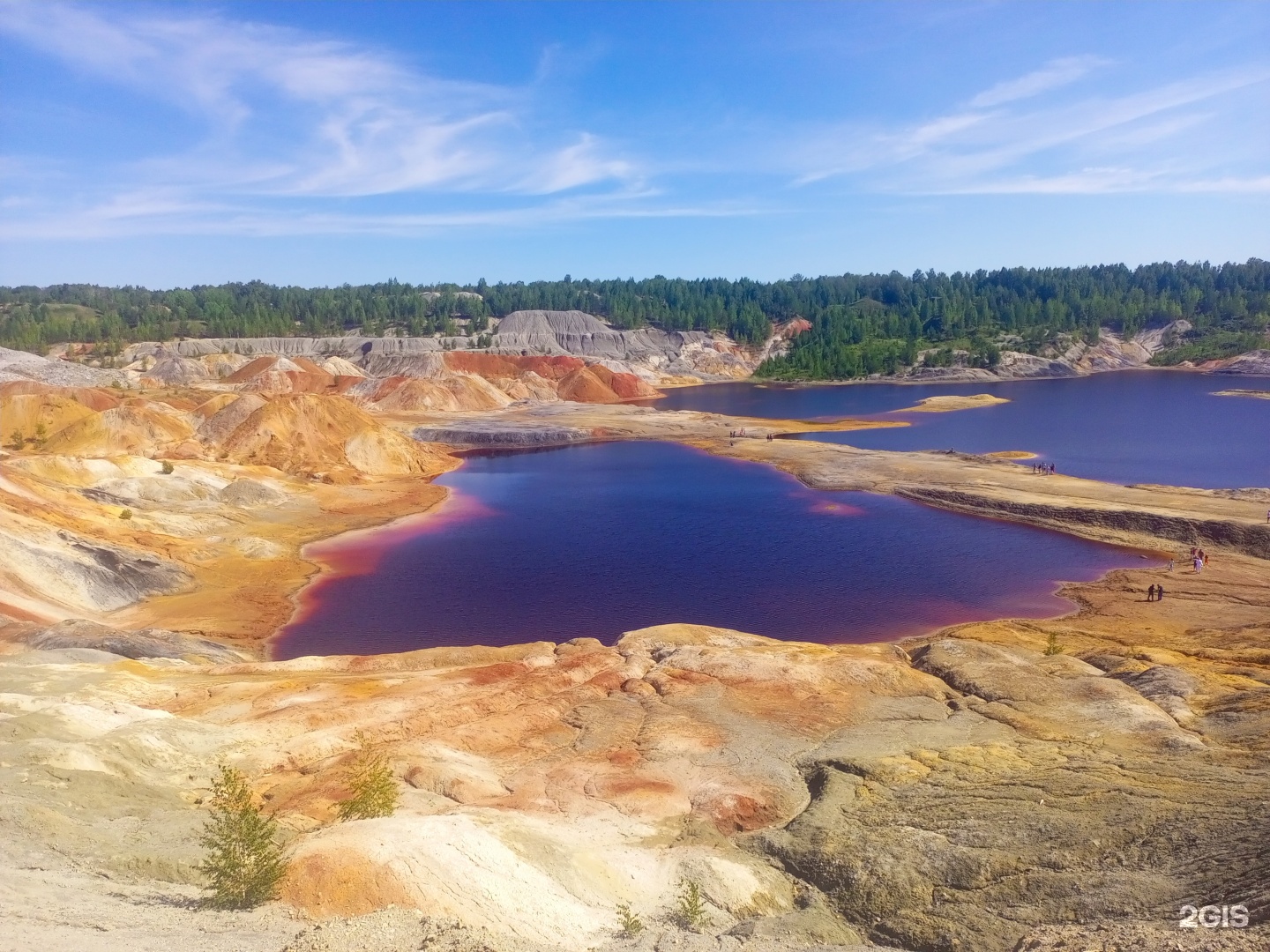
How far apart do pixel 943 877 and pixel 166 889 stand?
586 inches

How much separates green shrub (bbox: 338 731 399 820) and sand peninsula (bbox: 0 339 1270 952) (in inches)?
22.1

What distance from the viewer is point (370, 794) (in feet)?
61.5

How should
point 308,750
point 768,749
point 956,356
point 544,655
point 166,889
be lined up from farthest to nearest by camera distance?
point 956,356
point 544,655
point 768,749
point 308,750
point 166,889

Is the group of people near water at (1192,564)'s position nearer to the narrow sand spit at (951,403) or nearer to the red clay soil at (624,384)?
the narrow sand spit at (951,403)

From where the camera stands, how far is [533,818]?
20.2 meters

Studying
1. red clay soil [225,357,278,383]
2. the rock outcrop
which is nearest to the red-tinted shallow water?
red clay soil [225,357,278,383]

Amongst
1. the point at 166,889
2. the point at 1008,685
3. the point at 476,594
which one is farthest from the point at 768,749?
the point at 476,594

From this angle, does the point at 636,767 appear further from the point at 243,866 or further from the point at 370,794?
the point at 243,866

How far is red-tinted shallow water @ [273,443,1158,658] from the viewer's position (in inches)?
1646

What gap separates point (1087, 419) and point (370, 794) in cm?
11736

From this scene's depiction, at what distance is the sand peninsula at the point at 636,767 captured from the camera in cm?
1495

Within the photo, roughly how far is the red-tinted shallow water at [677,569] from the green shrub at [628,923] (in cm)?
2385

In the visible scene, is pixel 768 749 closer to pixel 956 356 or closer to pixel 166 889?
pixel 166 889

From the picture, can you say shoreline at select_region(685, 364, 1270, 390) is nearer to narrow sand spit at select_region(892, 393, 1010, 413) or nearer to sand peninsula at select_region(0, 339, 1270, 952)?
narrow sand spit at select_region(892, 393, 1010, 413)
